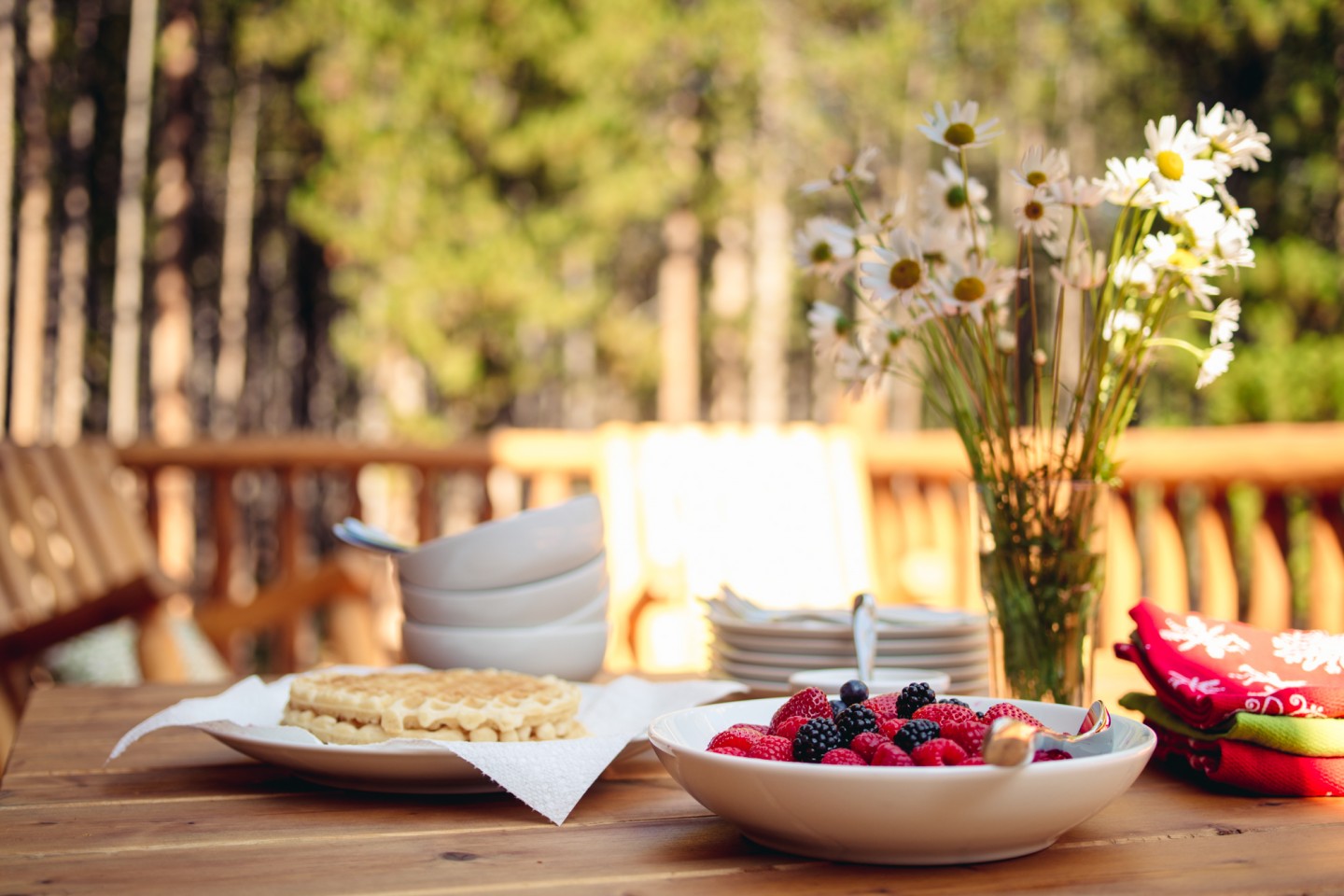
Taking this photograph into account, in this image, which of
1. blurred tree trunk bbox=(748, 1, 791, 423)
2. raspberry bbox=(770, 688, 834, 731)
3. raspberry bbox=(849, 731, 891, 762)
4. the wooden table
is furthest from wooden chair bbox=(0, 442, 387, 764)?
blurred tree trunk bbox=(748, 1, 791, 423)

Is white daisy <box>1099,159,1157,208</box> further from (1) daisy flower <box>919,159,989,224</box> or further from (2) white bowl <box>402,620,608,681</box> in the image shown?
(2) white bowl <box>402,620,608,681</box>

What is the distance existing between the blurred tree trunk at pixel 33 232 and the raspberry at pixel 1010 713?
8.03 meters

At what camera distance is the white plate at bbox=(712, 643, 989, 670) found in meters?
1.28

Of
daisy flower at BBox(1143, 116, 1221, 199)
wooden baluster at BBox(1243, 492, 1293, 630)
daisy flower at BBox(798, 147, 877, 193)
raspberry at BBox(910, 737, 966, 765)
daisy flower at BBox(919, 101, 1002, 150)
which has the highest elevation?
daisy flower at BBox(919, 101, 1002, 150)

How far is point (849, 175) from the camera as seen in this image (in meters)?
1.16

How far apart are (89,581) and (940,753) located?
239 centimetres

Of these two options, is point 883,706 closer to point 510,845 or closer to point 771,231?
point 510,845

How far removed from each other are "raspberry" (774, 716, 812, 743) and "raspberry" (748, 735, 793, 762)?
0.03 metres

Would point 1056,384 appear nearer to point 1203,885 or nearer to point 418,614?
point 1203,885

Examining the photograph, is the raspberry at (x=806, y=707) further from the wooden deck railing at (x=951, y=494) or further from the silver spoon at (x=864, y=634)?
the wooden deck railing at (x=951, y=494)

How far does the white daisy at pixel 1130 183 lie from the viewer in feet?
3.31

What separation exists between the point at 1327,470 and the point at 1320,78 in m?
8.78

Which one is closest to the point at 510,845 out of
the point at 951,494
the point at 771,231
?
the point at 951,494

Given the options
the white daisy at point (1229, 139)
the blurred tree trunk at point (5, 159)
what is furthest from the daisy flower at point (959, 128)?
the blurred tree trunk at point (5, 159)
